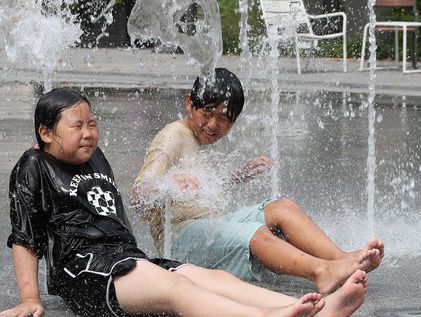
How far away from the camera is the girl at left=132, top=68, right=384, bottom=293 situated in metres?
4.26

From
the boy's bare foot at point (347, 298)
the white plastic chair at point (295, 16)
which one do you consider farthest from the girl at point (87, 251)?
the white plastic chair at point (295, 16)

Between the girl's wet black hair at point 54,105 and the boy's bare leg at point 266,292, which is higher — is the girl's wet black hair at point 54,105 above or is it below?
above

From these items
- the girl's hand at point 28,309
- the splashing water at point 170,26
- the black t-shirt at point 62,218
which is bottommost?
the girl's hand at point 28,309

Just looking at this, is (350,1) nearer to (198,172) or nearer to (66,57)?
(66,57)

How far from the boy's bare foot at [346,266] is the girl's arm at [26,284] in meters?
1.00

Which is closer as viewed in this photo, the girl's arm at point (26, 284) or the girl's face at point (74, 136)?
the girl's arm at point (26, 284)

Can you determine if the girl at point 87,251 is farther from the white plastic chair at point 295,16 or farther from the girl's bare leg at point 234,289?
the white plastic chair at point 295,16

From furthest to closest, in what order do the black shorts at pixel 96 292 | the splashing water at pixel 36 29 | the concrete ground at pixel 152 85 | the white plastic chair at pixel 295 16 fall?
the white plastic chair at pixel 295 16 → the splashing water at pixel 36 29 → the concrete ground at pixel 152 85 → the black shorts at pixel 96 292

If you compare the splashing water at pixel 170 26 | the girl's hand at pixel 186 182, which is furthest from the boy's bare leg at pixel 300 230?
the splashing water at pixel 170 26

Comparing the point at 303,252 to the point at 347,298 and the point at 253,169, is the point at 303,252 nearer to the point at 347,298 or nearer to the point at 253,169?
the point at 253,169

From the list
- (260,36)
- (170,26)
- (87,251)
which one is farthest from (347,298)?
(260,36)

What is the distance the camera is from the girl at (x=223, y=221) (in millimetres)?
4258

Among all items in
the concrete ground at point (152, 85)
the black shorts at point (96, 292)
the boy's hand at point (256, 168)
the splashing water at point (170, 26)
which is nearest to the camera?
the black shorts at point (96, 292)

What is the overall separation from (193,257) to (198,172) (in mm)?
341
